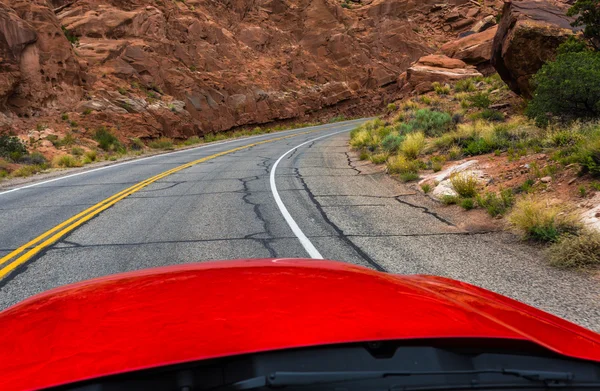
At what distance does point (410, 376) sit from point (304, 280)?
1.08 m

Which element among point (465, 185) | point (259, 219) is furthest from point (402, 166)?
point (259, 219)

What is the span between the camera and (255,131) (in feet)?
142

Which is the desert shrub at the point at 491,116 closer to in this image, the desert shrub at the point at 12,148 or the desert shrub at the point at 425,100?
the desert shrub at the point at 425,100

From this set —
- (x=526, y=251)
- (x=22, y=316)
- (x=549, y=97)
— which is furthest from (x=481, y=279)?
(x=549, y=97)

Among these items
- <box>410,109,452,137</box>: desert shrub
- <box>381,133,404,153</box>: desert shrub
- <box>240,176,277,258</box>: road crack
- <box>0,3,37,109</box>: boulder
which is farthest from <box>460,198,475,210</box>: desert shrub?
<box>0,3,37,109</box>: boulder

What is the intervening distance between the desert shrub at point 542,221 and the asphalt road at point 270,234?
27 centimetres

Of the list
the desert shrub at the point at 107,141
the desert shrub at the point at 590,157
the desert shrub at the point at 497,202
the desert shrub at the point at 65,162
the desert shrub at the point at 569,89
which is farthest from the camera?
the desert shrub at the point at 107,141

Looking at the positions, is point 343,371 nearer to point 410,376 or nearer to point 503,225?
point 410,376

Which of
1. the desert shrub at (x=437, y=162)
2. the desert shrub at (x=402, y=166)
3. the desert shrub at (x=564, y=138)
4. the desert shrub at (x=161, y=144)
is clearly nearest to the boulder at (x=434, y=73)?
the desert shrub at (x=161, y=144)

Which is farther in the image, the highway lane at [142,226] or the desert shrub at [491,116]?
the desert shrub at [491,116]

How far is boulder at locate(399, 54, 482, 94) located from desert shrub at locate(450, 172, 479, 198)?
20337mm

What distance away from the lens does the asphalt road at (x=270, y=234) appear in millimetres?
5551

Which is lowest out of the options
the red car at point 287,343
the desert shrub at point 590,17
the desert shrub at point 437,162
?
the desert shrub at point 437,162

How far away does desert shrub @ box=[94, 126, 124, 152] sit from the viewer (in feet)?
89.6
